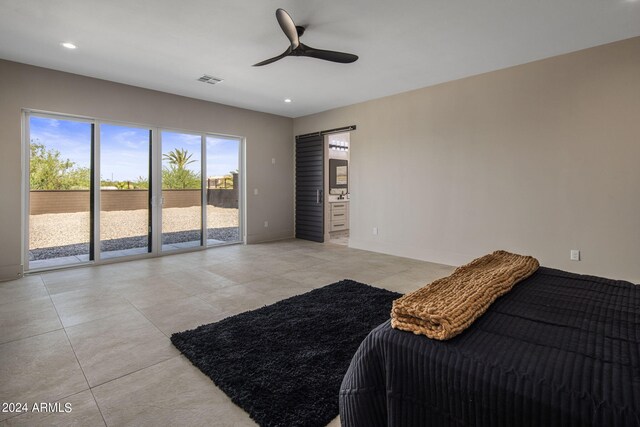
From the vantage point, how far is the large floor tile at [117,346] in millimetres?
2146

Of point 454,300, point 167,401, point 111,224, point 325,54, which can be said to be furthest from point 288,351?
point 111,224

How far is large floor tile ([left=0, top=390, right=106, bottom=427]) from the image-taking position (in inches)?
64.9

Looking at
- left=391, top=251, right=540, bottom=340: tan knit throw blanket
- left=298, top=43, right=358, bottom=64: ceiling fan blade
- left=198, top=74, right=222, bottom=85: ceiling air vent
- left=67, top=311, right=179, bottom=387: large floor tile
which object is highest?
left=198, top=74, right=222, bottom=85: ceiling air vent

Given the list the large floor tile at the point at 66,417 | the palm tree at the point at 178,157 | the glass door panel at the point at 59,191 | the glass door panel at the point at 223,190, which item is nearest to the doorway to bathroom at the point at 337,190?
the glass door panel at the point at 223,190

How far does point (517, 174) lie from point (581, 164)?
26.6 inches

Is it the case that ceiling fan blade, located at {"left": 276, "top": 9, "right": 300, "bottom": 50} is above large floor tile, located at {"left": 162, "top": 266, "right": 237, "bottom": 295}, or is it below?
above

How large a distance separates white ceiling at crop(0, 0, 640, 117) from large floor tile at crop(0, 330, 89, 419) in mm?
2914

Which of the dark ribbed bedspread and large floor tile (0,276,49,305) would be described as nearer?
the dark ribbed bedspread

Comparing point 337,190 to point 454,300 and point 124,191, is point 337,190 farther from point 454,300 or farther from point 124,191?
point 454,300

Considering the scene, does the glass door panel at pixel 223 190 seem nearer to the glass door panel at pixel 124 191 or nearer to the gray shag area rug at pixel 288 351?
the glass door panel at pixel 124 191

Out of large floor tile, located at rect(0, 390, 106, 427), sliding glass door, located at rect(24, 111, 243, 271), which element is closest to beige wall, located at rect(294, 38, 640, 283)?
sliding glass door, located at rect(24, 111, 243, 271)

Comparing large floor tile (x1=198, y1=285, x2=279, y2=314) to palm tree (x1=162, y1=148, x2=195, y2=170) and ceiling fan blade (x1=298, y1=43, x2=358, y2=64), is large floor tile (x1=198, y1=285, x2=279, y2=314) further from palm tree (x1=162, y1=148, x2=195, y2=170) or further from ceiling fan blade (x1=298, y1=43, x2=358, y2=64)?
palm tree (x1=162, y1=148, x2=195, y2=170)

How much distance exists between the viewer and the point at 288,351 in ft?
7.64

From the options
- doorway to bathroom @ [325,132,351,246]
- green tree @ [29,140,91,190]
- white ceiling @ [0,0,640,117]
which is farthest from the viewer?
doorway to bathroom @ [325,132,351,246]
